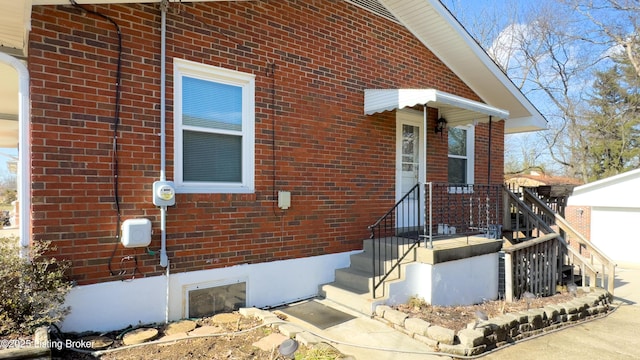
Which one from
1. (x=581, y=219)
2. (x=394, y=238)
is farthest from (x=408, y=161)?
(x=581, y=219)

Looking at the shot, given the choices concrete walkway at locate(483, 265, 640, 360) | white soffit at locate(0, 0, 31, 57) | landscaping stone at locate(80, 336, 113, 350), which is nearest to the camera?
white soffit at locate(0, 0, 31, 57)

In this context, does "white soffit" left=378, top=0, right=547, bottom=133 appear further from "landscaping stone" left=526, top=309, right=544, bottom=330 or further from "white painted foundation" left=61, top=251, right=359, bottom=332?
"landscaping stone" left=526, top=309, right=544, bottom=330

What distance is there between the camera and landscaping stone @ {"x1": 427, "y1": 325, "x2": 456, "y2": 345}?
4070mm

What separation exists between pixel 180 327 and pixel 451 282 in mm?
3866

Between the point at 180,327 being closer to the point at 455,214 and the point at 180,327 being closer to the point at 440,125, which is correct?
the point at 455,214

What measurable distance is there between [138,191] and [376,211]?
12.9 ft

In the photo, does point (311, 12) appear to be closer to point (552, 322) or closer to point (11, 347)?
point (11, 347)

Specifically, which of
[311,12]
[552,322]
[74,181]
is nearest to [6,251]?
[74,181]

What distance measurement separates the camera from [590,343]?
496cm

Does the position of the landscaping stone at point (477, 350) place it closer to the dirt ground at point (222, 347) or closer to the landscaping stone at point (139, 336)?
the dirt ground at point (222, 347)

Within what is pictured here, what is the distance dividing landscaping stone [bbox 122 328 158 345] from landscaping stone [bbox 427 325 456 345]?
3.00m

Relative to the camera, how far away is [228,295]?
15.7 ft

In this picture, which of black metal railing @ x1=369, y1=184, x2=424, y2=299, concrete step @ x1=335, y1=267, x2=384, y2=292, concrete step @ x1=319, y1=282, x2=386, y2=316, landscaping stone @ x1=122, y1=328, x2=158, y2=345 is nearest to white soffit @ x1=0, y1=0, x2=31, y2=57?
landscaping stone @ x1=122, y1=328, x2=158, y2=345

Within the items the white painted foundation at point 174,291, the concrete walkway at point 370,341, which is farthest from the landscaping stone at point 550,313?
the white painted foundation at point 174,291
